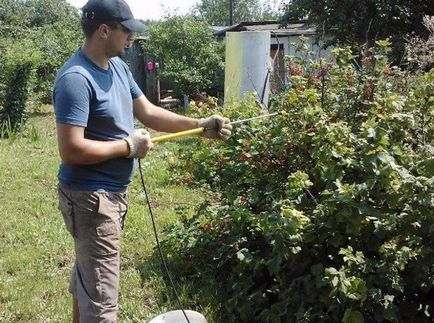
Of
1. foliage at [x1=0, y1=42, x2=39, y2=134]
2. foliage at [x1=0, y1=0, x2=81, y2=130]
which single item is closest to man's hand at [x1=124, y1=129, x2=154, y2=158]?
foliage at [x1=0, y1=0, x2=81, y2=130]

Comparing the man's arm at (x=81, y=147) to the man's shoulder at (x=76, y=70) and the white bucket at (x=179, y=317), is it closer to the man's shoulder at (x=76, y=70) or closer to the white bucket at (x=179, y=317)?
the man's shoulder at (x=76, y=70)

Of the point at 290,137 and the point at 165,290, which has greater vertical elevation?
the point at 290,137

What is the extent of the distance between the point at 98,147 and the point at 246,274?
1340mm

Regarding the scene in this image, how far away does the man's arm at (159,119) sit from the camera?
3133mm

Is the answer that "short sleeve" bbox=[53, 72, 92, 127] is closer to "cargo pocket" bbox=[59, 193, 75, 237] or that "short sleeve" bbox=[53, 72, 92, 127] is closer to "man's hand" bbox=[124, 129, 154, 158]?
"man's hand" bbox=[124, 129, 154, 158]

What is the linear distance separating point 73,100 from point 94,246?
0.69 metres

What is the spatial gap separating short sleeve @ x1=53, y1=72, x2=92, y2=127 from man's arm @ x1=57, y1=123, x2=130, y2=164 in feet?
0.11

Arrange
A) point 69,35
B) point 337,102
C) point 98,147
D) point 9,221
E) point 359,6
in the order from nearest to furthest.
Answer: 1. point 98,147
2. point 337,102
3. point 9,221
4. point 359,6
5. point 69,35

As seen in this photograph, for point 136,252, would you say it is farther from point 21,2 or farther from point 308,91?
point 21,2

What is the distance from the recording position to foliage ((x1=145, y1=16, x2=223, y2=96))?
1443 cm

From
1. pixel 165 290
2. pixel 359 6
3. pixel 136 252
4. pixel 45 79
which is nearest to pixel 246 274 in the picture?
pixel 165 290

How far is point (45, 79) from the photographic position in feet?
49.7

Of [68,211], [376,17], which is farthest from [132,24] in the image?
[376,17]

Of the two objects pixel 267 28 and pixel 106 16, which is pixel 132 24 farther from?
pixel 267 28
